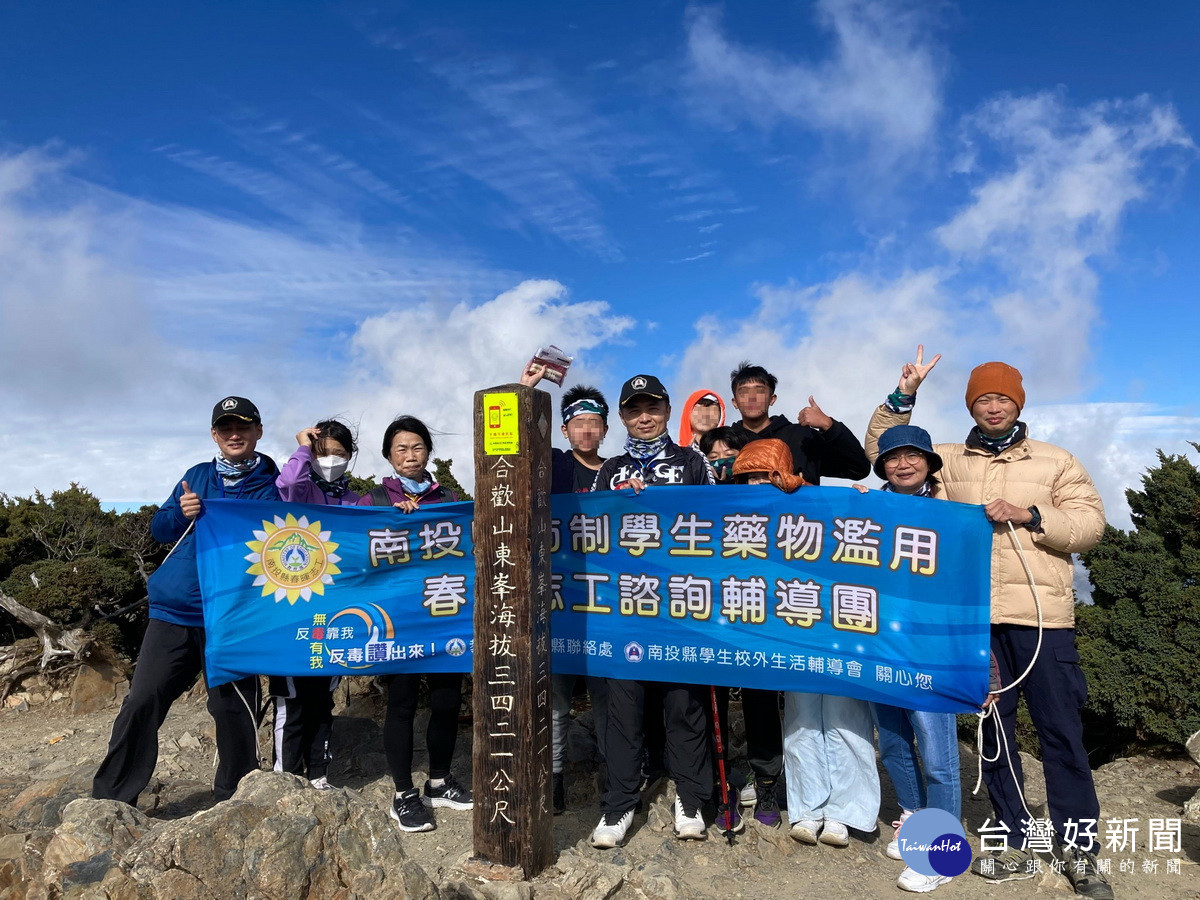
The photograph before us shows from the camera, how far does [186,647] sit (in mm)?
5410

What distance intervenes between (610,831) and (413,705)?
1.63 m

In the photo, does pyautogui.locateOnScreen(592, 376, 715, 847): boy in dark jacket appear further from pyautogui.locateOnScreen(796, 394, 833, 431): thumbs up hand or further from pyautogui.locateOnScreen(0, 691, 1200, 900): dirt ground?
pyautogui.locateOnScreen(796, 394, 833, 431): thumbs up hand

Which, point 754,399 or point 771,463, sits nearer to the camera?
point 771,463

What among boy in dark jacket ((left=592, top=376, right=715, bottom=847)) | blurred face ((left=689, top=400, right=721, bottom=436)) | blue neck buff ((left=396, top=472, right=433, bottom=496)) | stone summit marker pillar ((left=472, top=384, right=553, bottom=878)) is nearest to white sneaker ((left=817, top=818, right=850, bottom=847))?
boy in dark jacket ((left=592, top=376, right=715, bottom=847))

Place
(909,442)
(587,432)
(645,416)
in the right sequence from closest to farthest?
(909,442) → (645,416) → (587,432)

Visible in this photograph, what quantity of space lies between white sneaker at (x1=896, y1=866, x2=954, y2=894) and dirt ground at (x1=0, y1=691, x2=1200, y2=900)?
6 cm

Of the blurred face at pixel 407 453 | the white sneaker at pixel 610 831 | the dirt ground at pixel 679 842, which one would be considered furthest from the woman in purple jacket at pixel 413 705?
the white sneaker at pixel 610 831

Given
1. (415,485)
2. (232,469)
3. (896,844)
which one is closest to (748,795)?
(896,844)

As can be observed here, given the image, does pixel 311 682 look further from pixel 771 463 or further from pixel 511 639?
pixel 771 463

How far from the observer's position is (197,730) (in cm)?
762

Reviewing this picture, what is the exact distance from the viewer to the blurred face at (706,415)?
22.5 feet

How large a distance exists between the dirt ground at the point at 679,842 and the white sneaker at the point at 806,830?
0.11 meters

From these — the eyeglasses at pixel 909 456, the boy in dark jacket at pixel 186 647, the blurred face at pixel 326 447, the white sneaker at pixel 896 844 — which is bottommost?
the white sneaker at pixel 896 844

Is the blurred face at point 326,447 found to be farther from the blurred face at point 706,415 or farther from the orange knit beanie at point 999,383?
the orange knit beanie at point 999,383
